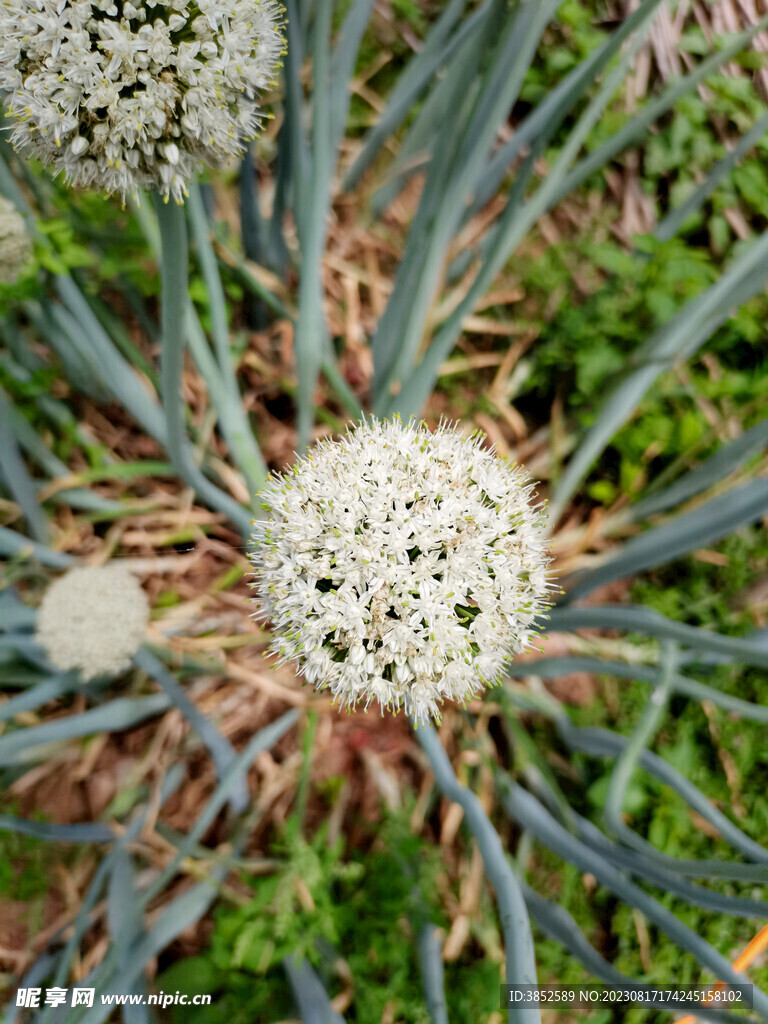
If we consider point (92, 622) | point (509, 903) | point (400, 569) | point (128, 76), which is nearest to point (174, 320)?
point (128, 76)

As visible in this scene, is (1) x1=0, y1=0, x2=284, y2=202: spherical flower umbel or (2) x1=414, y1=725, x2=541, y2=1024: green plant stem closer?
(1) x1=0, y1=0, x2=284, y2=202: spherical flower umbel

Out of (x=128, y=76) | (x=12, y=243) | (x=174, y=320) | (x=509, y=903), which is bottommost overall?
(x=509, y=903)

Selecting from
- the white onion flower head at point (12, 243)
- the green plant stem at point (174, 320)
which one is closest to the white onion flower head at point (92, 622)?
the green plant stem at point (174, 320)

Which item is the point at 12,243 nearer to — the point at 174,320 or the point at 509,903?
the point at 174,320

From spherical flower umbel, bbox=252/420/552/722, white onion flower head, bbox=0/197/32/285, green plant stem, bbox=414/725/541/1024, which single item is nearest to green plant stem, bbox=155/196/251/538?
spherical flower umbel, bbox=252/420/552/722

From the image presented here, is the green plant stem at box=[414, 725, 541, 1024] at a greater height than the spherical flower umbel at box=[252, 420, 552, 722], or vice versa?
the spherical flower umbel at box=[252, 420, 552, 722]

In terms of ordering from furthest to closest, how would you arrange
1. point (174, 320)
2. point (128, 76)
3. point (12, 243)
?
point (12, 243) < point (174, 320) < point (128, 76)

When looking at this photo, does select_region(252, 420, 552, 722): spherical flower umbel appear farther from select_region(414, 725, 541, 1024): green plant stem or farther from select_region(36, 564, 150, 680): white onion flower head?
select_region(36, 564, 150, 680): white onion flower head
